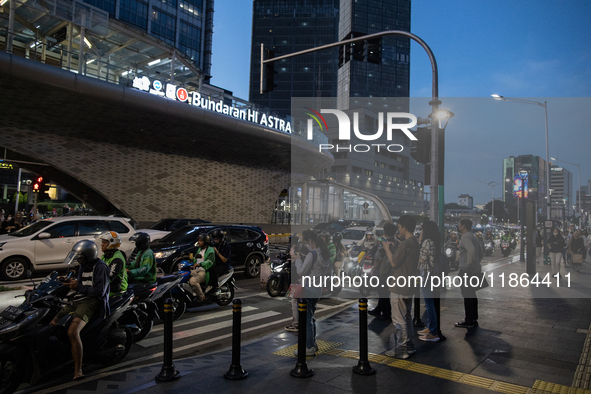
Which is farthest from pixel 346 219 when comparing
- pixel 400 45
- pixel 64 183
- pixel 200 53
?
pixel 400 45

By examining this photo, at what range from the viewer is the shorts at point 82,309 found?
14.7ft

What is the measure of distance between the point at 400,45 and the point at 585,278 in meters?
130

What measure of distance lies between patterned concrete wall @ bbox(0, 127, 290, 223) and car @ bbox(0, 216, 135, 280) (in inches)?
443

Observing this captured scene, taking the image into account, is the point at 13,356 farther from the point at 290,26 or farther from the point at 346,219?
the point at 290,26

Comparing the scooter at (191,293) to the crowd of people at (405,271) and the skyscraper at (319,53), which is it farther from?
the skyscraper at (319,53)

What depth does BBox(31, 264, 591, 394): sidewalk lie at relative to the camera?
14.2ft

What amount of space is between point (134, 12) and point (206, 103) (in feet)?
155

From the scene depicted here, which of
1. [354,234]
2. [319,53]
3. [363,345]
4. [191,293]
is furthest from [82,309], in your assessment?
[319,53]

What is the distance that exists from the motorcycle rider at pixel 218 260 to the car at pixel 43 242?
476cm

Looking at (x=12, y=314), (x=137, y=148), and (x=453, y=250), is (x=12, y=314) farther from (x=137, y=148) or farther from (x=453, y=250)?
(x=137, y=148)

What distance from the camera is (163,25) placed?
2534 inches

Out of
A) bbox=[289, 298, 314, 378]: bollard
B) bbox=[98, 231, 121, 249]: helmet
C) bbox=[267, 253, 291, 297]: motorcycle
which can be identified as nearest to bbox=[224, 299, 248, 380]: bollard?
bbox=[289, 298, 314, 378]: bollard

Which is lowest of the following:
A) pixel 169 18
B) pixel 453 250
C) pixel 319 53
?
Answer: pixel 453 250

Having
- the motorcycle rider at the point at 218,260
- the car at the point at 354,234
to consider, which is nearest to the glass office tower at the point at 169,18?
the car at the point at 354,234
